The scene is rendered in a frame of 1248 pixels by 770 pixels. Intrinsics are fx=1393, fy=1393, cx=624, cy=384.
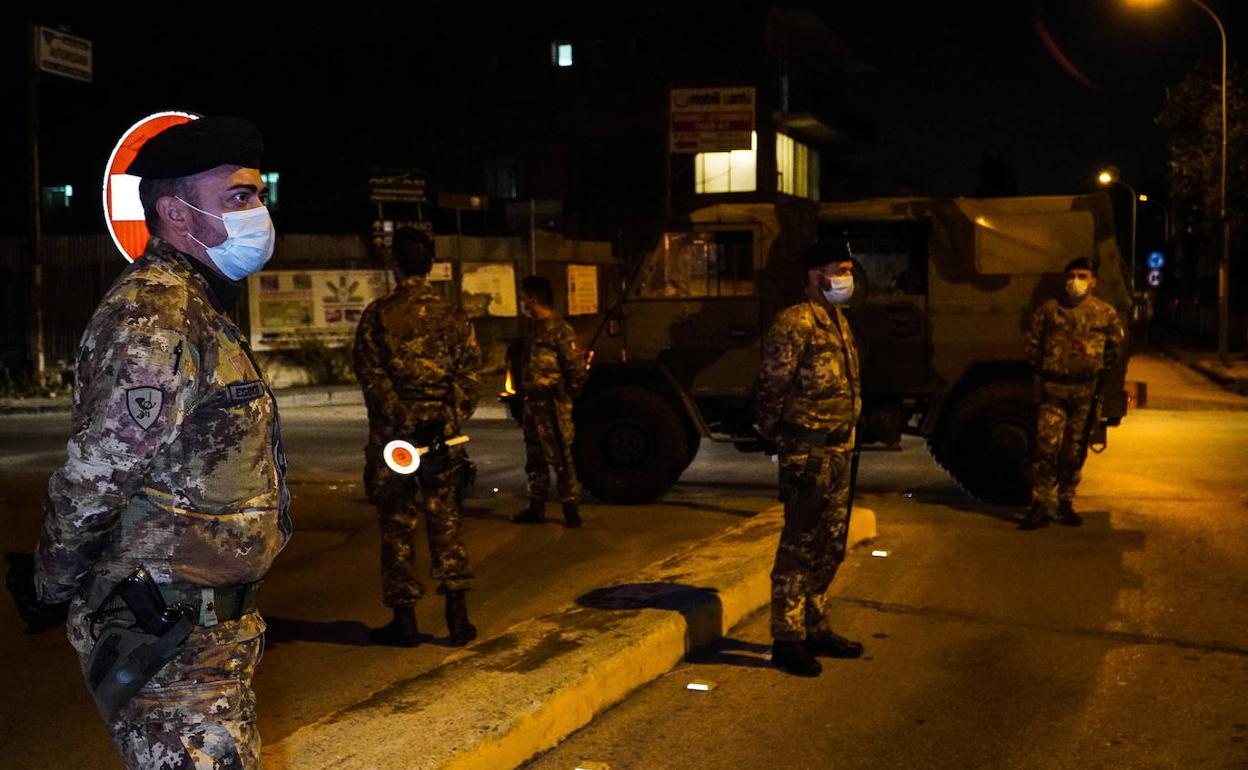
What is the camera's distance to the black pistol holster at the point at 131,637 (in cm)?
271

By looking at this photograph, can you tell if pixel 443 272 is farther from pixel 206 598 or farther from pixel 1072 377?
pixel 206 598

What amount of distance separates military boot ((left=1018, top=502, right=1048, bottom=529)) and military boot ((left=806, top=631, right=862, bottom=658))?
148 inches

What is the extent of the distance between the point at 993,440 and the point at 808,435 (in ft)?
16.8

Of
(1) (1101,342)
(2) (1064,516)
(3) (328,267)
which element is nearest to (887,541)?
(2) (1064,516)

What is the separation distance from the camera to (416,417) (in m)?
6.50

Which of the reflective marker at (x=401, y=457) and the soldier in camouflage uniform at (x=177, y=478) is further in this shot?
the reflective marker at (x=401, y=457)

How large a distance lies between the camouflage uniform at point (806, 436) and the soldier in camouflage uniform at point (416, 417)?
1.46 metres

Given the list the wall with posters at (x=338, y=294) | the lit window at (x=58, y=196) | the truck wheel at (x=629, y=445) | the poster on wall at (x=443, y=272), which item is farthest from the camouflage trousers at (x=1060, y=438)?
the lit window at (x=58, y=196)

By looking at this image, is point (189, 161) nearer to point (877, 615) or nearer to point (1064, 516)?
point (877, 615)

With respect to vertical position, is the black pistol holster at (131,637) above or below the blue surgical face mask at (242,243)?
below

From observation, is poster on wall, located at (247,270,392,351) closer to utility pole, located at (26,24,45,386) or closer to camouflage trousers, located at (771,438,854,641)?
utility pole, located at (26,24,45,386)

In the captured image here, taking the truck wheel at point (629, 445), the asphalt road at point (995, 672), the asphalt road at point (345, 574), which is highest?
the truck wheel at point (629, 445)

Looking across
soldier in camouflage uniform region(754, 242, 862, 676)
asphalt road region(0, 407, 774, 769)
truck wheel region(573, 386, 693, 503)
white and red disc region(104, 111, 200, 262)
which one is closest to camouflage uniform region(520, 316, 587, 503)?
asphalt road region(0, 407, 774, 769)

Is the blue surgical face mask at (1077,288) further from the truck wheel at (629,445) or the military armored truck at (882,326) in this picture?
the truck wheel at (629,445)
